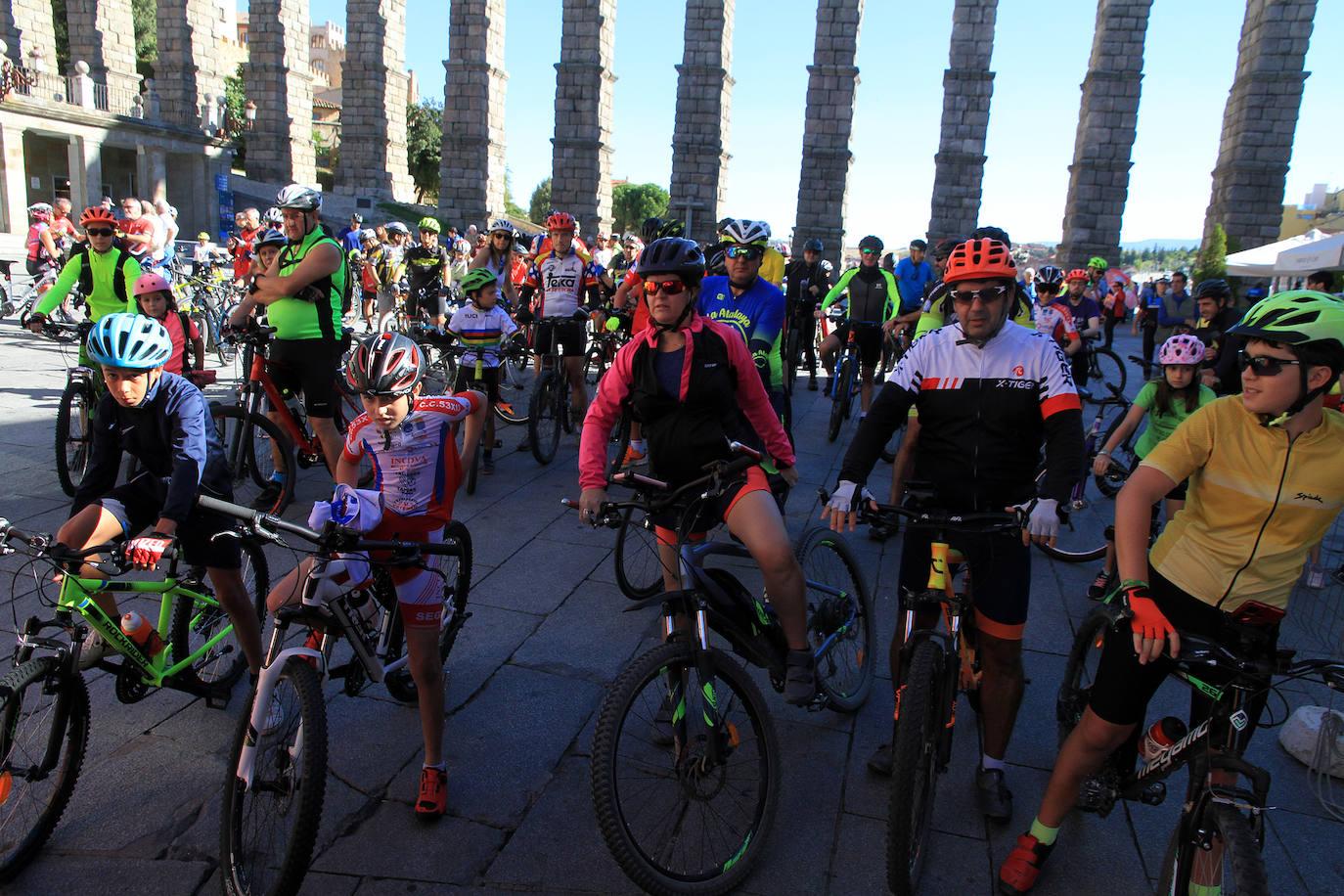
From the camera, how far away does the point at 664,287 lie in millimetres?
3385

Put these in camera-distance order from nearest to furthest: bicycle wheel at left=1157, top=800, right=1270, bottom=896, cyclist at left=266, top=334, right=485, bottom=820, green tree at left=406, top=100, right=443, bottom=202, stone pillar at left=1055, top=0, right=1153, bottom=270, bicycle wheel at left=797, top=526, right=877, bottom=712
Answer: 1. bicycle wheel at left=1157, top=800, right=1270, bottom=896
2. cyclist at left=266, top=334, right=485, bottom=820
3. bicycle wheel at left=797, top=526, right=877, bottom=712
4. stone pillar at left=1055, top=0, right=1153, bottom=270
5. green tree at left=406, top=100, right=443, bottom=202

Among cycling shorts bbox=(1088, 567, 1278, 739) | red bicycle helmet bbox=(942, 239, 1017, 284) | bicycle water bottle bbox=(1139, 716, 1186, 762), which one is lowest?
bicycle water bottle bbox=(1139, 716, 1186, 762)

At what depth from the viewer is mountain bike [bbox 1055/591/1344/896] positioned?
2139mm

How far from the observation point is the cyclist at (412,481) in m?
3.13

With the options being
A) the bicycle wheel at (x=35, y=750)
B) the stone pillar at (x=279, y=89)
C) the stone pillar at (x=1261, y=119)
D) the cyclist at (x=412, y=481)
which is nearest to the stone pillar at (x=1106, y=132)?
the stone pillar at (x=1261, y=119)

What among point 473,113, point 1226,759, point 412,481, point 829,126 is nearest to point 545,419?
point 412,481

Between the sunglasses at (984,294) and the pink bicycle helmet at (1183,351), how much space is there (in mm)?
2711

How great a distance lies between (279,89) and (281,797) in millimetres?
35431

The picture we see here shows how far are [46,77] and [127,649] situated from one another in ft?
121

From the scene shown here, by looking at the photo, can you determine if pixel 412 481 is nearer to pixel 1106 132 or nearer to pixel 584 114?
pixel 1106 132

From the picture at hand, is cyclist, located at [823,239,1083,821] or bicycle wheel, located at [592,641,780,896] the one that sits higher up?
cyclist, located at [823,239,1083,821]

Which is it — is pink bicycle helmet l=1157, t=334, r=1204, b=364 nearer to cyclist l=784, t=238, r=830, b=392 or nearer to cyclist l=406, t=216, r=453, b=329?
cyclist l=784, t=238, r=830, b=392

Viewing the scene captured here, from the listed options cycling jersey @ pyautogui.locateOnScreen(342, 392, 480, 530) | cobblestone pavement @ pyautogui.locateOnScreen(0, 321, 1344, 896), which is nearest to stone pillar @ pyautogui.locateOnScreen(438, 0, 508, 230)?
cobblestone pavement @ pyautogui.locateOnScreen(0, 321, 1344, 896)

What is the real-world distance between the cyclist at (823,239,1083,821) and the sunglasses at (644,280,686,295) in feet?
2.96
